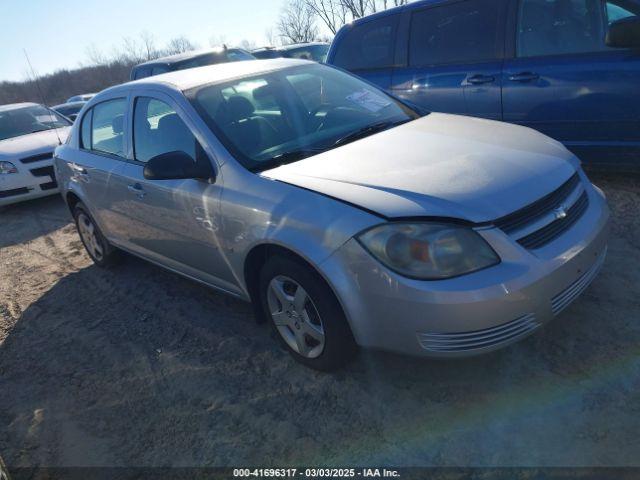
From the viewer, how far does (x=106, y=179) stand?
3986 mm

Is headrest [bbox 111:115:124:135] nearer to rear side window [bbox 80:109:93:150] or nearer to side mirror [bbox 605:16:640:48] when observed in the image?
rear side window [bbox 80:109:93:150]

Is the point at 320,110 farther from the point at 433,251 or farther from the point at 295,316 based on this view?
the point at 433,251

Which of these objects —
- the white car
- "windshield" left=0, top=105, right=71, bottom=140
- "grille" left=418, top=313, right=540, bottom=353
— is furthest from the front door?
"windshield" left=0, top=105, right=71, bottom=140

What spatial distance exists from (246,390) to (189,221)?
3.50 ft

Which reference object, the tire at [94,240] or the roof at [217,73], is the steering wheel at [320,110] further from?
the tire at [94,240]

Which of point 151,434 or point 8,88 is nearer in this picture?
point 151,434

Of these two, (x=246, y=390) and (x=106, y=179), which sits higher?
(x=106, y=179)

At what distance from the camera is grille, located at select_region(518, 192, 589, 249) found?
228 cm

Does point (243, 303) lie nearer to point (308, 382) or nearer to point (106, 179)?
point (308, 382)

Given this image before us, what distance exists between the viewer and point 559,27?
4391 mm

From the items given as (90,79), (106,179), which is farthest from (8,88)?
(106,179)

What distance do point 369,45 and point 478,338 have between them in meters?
4.28

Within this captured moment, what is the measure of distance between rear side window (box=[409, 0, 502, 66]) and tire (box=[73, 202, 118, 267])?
135 inches

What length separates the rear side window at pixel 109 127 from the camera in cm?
388
